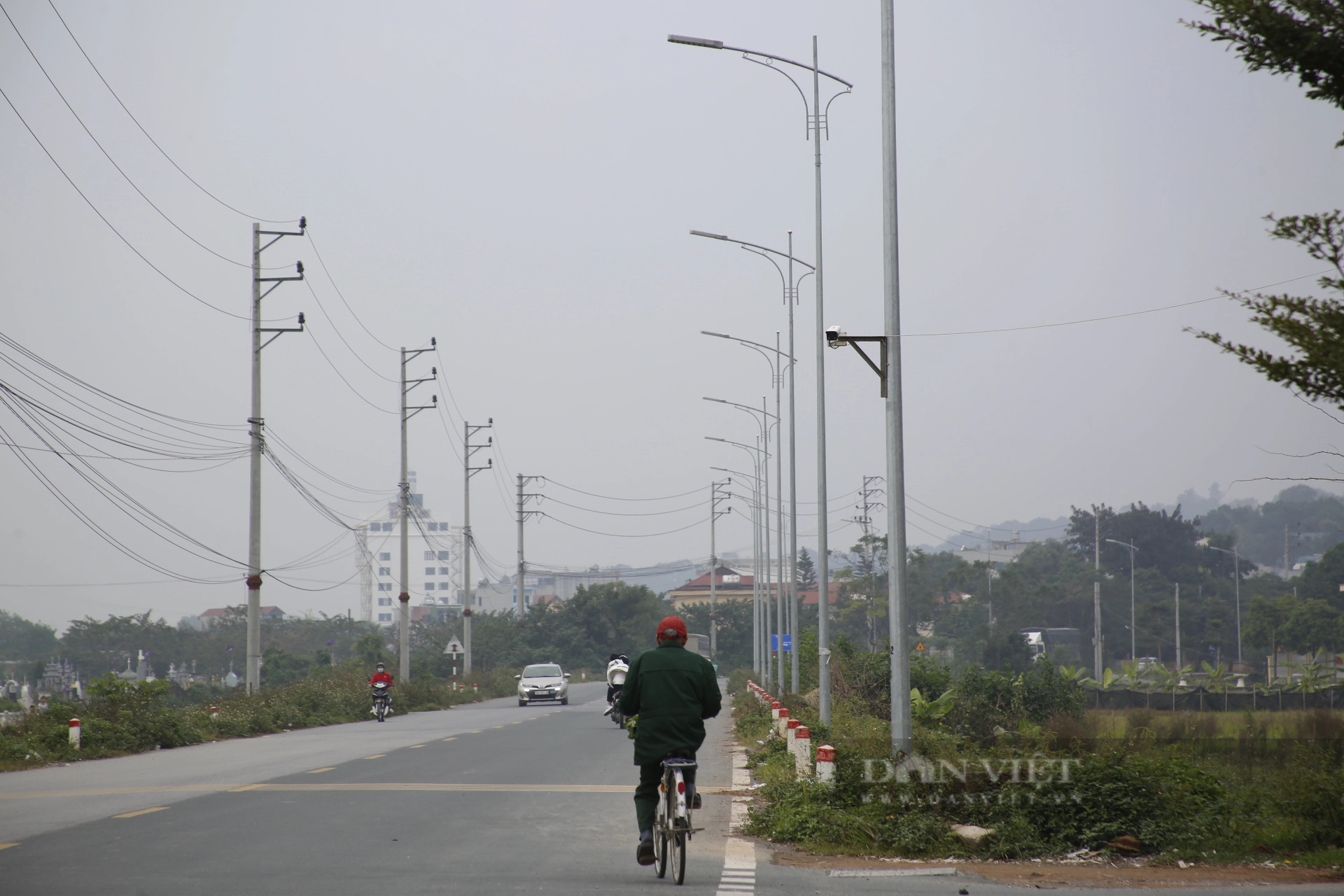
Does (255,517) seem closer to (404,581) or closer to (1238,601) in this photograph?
(404,581)

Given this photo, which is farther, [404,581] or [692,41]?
[404,581]

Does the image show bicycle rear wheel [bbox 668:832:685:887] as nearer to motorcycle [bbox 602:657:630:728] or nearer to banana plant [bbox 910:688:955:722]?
motorcycle [bbox 602:657:630:728]

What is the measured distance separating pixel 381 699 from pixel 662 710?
29.2m

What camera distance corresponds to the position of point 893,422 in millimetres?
A: 11906

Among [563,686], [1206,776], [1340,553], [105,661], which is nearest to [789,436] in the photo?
[563,686]

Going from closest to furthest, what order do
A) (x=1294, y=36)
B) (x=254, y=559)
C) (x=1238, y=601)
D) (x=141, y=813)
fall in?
(x=1294, y=36)
(x=141, y=813)
(x=254, y=559)
(x=1238, y=601)

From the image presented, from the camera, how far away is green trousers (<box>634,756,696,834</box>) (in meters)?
9.05

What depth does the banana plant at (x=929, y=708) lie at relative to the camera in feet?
78.7

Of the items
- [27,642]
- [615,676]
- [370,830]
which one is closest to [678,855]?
[370,830]

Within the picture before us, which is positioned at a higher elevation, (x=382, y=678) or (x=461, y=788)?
(x=461, y=788)

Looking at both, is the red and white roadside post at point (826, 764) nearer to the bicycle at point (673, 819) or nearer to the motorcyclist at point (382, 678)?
the bicycle at point (673, 819)

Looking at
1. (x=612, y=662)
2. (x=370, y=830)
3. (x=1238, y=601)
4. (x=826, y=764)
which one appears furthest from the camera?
(x=1238, y=601)

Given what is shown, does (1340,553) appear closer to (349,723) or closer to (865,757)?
(349,723)

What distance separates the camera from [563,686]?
4703cm
